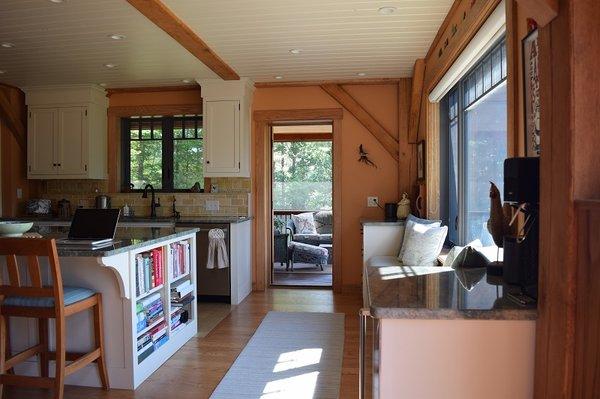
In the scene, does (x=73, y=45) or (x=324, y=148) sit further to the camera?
(x=324, y=148)

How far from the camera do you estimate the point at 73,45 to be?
3791 millimetres

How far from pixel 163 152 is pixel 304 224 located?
113 inches

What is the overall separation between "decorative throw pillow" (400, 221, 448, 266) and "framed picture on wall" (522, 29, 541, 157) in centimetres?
161

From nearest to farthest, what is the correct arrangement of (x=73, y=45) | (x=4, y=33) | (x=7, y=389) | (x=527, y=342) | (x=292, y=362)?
(x=527, y=342)
(x=7, y=389)
(x=292, y=362)
(x=4, y=33)
(x=73, y=45)

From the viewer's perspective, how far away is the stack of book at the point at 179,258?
10.3 feet

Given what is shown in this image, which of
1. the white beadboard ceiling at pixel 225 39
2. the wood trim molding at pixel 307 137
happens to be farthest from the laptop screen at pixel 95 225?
the wood trim molding at pixel 307 137

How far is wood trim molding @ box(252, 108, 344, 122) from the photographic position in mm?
5082

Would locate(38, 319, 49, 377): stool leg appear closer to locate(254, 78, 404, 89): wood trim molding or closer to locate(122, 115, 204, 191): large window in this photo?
locate(122, 115, 204, 191): large window

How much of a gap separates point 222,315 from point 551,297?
11.2ft

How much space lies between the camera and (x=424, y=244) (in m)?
3.44

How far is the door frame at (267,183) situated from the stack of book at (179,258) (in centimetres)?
183

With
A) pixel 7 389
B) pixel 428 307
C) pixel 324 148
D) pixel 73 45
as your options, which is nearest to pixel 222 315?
pixel 7 389

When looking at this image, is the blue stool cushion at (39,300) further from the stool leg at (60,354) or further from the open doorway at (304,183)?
the open doorway at (304,183)

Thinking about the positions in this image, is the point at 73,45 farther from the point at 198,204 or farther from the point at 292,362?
the point at 292,362
